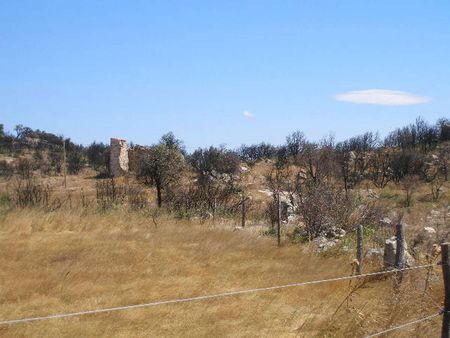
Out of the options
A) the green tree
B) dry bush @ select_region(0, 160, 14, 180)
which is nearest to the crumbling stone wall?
dry bush @ select_region(0, 160, 14, 180)

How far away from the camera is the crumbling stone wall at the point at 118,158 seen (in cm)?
3516

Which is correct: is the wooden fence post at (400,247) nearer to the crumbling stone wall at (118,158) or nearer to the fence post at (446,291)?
the fence post at (446,291)

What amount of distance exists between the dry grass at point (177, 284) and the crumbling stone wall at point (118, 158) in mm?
22485

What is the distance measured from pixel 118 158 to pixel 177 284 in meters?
28.2

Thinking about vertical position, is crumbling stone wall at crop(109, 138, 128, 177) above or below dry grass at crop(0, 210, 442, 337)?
above

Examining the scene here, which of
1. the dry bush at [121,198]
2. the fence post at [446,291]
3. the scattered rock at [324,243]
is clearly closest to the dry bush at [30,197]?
the dry bush at [121,198]

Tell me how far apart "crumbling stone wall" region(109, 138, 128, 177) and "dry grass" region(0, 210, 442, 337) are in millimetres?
22485

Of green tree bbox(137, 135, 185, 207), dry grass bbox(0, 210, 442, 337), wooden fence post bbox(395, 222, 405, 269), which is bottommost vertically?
dry grass bbox(0, 210, 442, 337)

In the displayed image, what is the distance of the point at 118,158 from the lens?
35.3 metres

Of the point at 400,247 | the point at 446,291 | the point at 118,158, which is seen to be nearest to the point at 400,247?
the point at 400,247

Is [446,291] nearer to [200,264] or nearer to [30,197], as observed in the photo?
[200,264]

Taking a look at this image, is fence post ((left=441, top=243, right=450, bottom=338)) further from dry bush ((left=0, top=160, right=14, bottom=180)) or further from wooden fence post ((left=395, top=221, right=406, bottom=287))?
dry bush ((left=0, top=160, right=14, bottom=180))

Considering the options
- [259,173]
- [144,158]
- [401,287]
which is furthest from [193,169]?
[401,287]

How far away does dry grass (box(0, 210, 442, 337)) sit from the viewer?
19.6 feet
